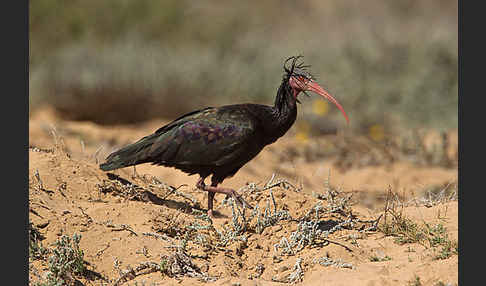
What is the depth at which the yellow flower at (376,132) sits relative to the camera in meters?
12.7

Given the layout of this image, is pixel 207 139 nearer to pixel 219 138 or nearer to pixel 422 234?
pixel 219 138

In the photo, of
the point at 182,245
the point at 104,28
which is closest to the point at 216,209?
the point at 182,245

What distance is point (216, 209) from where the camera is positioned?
23.1ft

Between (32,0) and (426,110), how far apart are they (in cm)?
955

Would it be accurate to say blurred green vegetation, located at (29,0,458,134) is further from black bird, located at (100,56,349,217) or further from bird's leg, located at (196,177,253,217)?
A: bird's leg, located at (196,177,253,217)

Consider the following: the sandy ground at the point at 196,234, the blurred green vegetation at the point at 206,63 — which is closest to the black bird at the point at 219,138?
the sandy ground at the point at 196,234

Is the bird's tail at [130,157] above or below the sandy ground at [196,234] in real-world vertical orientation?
above

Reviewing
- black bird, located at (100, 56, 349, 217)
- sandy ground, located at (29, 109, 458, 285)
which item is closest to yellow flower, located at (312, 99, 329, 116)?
sandy ground, located at (29, 109, 458, 285)

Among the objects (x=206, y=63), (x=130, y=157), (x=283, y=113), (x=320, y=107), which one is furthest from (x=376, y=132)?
(x=130, y=157)

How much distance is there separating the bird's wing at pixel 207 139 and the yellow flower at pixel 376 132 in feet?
21.2

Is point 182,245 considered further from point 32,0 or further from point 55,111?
point 32,0

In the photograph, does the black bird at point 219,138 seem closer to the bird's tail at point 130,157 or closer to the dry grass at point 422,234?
the bird's tail at point 130,157

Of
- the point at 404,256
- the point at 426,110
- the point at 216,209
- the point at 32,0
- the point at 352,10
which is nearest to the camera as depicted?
the point at 404,256

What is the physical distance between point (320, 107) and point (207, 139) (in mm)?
7489
